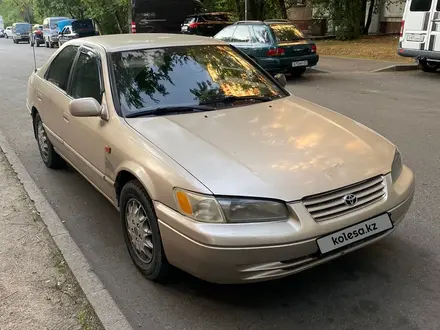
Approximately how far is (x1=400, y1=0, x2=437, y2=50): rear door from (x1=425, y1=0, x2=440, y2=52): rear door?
34 millimetres

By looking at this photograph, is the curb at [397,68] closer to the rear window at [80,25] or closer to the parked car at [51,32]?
the rear window at [80,25]

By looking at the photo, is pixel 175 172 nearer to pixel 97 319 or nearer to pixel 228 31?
pixel 97 319

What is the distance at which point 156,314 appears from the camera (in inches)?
119

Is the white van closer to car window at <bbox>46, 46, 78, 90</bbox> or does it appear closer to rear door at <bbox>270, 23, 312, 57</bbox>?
rear door at <bbox>270, 23, 312, 57</bbox>

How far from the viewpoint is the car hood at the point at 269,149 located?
2820mm

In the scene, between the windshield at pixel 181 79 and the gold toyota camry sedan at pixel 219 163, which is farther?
the windshield at pixel 181 79

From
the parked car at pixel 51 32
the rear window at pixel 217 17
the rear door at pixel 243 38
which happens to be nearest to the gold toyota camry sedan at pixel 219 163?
the rear door at pixel 243 38

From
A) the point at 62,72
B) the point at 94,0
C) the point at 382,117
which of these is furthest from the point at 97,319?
the point at 94,0

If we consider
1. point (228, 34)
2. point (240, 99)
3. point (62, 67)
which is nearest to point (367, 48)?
point (228, 34)

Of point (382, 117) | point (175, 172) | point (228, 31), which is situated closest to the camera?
point (175, 172)

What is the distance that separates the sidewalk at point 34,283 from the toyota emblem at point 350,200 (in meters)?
1.69

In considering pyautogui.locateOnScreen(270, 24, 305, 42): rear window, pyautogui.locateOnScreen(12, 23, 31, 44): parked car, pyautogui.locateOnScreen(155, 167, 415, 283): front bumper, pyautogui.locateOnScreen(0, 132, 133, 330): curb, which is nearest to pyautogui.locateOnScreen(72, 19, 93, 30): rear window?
pyautogui.locateOnScreen(12, 23, 31, 44): parked car

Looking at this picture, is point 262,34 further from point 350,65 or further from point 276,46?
point 350,65

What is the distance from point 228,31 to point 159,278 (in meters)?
11.7
